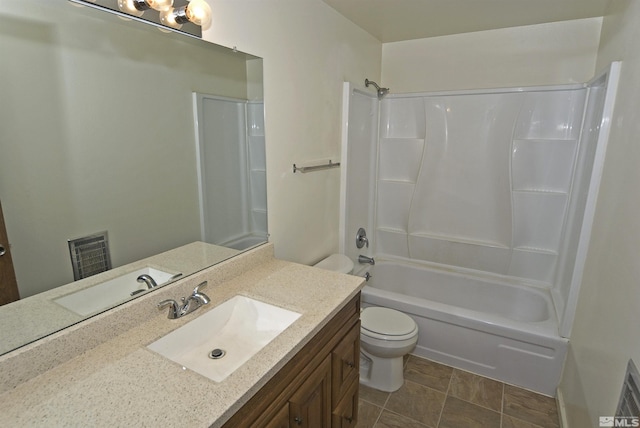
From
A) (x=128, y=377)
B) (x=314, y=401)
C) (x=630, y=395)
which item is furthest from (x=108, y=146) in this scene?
(x=630, y=395)

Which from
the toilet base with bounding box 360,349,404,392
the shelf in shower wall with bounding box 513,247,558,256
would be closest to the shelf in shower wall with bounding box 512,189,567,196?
the shelf in shower wall with bounding box 513,247,558,256

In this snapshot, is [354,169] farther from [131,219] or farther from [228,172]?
[131,219]

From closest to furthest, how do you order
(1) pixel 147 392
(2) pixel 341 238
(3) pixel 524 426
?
1. (1) pixel 147 392
2. (3) pixel 524 426
3. (2) pixel 341 238

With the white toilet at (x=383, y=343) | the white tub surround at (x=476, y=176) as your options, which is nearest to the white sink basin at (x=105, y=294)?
the white toilet at (x=383, y=343)

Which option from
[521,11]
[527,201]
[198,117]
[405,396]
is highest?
[521,11]

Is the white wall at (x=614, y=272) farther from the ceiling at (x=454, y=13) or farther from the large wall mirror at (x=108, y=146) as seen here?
the large wall mirror at (x=108, y=146)

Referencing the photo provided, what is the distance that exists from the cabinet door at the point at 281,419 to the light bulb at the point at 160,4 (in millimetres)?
1370

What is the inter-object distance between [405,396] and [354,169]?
65.2 inches

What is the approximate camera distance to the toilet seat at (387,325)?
2.08 meters

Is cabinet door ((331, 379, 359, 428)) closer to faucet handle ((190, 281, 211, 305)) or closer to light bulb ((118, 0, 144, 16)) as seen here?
faucet handle ((190, 281, 211, 305))

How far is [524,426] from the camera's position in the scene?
6.21ft

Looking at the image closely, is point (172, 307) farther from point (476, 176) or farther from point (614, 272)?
point (476, 176)

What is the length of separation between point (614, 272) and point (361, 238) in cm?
176

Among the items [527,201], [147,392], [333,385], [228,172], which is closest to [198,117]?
[228,172]
